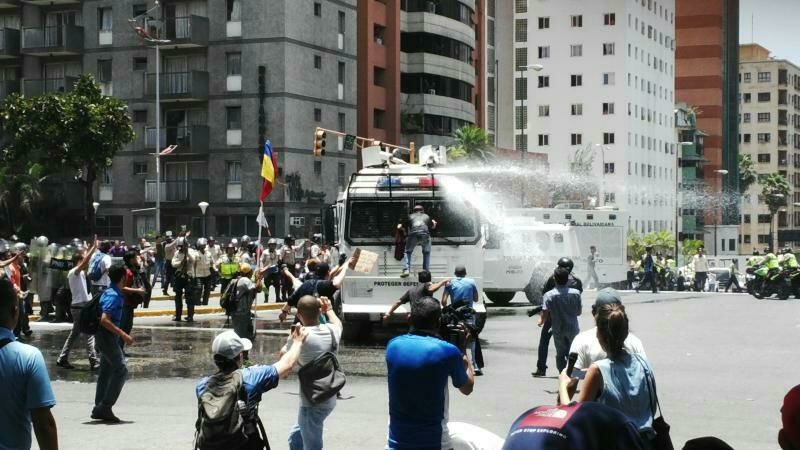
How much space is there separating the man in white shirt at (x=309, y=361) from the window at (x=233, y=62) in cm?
4696

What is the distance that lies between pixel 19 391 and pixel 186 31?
5042 centimetres

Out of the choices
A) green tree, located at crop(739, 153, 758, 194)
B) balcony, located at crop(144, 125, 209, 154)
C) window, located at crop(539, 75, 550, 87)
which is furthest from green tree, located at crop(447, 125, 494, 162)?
green tree, located at crop(739, 153, 758, 194)

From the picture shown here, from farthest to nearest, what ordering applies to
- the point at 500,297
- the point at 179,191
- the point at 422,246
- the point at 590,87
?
the point at 590,87 < the point at 179,191 < the point at 500,297 < the point at 422,246

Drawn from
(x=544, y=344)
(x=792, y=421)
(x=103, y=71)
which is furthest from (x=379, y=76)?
(x=792, y=421)

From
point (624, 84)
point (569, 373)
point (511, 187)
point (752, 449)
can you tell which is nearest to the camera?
point (569, 373)

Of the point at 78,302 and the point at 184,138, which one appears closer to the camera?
the point at 78,302

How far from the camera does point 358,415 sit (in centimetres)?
1212

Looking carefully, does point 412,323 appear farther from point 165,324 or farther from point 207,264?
point 207,264

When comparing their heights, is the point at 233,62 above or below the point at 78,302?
above

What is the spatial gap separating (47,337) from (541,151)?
93.6 metres

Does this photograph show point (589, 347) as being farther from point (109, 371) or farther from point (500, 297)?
point (500, 297)

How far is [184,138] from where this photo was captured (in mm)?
54500

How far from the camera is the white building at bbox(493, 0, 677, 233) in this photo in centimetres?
10694

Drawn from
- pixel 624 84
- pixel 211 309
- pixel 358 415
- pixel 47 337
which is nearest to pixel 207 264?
pixel 211 309
